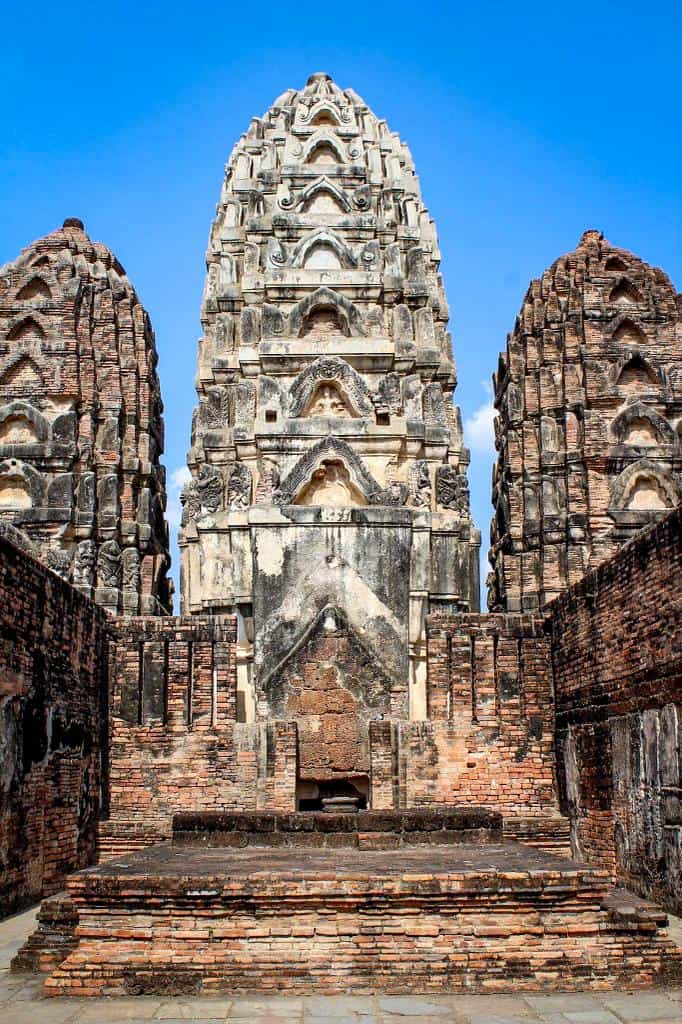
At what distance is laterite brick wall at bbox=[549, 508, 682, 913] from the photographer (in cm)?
1401

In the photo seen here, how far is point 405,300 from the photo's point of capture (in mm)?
27062

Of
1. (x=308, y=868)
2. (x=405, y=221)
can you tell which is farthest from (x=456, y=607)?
(x=308, y=868)

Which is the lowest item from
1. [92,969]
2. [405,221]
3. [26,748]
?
[92,969]

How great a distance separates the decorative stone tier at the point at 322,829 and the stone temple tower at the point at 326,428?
18.3 feet

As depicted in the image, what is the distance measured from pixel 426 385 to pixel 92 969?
18208 millimetres

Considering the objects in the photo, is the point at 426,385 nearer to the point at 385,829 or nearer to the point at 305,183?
the point at 305,183

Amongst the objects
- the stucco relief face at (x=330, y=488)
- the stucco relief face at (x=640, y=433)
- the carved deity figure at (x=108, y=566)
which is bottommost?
the carved deity figure at (x=108, y=566)

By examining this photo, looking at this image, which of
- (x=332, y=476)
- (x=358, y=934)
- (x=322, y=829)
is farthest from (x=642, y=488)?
(x=358, y=934)

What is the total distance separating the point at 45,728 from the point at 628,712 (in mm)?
7463

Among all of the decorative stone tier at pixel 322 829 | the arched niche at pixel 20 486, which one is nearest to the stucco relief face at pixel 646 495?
the arched niche at pixel 20 486

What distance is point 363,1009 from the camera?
363 inches

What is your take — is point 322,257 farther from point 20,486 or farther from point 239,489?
point 20,486

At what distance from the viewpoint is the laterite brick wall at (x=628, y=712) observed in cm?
1401

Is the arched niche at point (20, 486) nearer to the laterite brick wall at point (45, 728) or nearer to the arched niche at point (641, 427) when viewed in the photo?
the laterite brick wall at point (45, 728)
